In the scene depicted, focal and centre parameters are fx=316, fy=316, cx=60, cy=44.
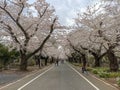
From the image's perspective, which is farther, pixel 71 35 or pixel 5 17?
pixel 71 35

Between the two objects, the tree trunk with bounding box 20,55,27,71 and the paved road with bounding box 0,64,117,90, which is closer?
the paved road with bounding box 0,64,117,90

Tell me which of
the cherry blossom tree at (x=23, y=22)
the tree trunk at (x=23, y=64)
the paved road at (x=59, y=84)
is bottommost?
the paved road at (x=59, y=84)

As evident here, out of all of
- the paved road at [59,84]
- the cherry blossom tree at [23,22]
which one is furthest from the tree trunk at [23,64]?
the paved road at [59,84]

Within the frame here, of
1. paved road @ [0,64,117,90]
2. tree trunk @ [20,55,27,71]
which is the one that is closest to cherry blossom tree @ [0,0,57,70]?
tree trunk @ [20,55,27,71]

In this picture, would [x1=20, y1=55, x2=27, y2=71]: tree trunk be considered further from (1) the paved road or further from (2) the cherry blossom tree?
(1) the paved road

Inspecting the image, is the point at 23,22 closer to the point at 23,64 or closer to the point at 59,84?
the point at 23,64

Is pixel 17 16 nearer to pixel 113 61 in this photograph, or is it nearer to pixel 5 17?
pixel 5 17

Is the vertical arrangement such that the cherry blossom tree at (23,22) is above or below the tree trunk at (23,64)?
above

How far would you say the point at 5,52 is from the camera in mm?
52156

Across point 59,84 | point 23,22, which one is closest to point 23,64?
point 23,22

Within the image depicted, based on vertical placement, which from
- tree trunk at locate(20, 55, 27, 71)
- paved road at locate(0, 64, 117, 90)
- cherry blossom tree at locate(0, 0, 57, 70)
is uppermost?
cherry blossom tree at locate(0, 0, 57, 70)

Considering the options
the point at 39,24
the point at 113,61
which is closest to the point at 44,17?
the point at 39,24

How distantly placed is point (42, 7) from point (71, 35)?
17.2 meters

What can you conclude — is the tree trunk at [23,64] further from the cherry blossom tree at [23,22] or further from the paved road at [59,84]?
the paved road at [59,84]
